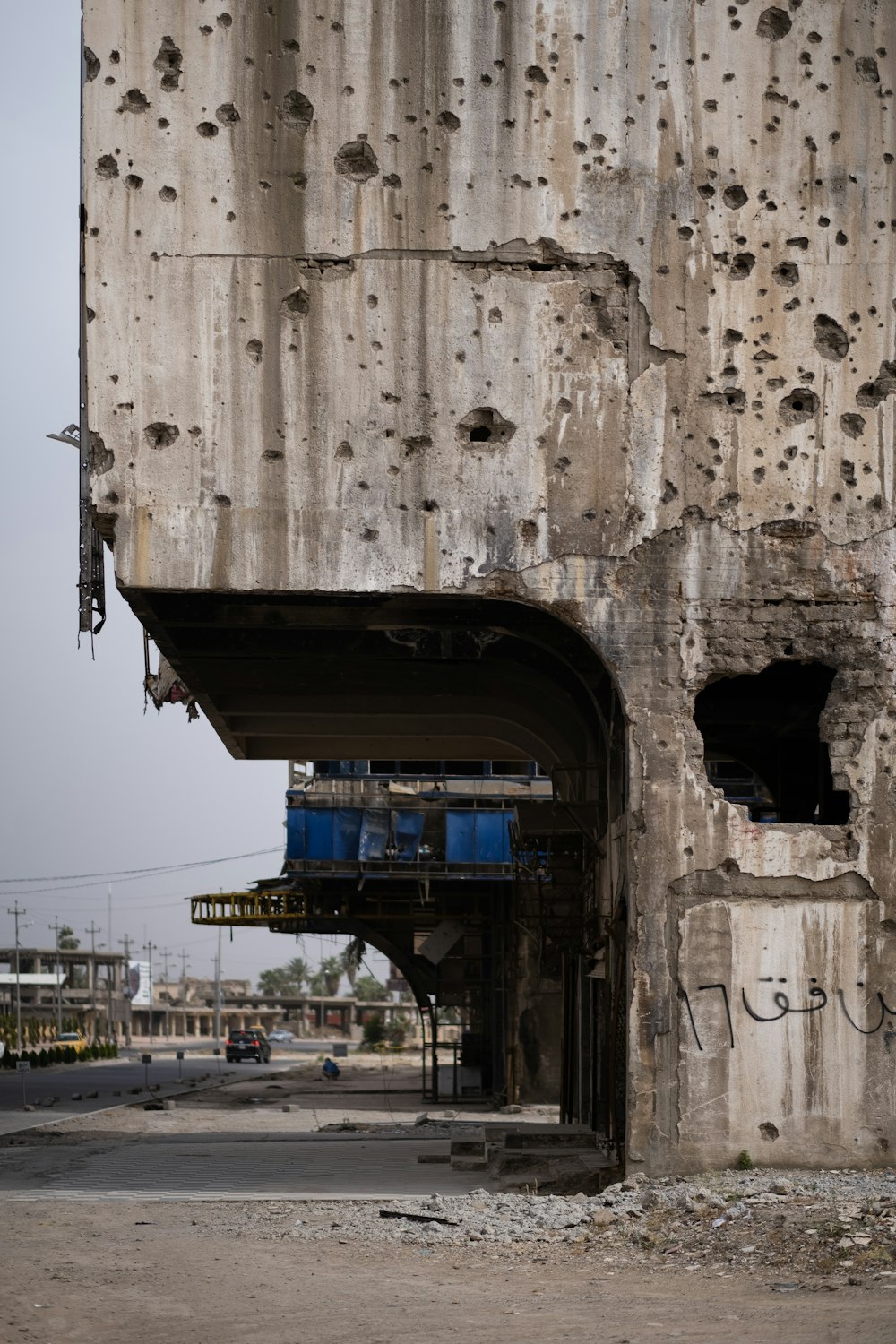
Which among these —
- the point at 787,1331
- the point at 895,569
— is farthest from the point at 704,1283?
the point at 895,569

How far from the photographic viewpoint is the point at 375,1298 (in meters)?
8.20

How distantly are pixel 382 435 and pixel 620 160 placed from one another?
2.99m

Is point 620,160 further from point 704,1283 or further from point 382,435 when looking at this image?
point 704,1283

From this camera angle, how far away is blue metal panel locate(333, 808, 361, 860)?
3203 cm

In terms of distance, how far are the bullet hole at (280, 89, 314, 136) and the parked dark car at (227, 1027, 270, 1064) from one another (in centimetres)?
5400

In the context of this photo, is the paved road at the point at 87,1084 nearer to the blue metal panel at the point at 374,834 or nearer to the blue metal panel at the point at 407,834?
the blue metal panel at the point at 374,834

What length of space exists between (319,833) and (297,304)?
67.3 feet

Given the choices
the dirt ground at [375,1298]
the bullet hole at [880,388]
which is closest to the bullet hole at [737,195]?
the bullet hole at [880,388]

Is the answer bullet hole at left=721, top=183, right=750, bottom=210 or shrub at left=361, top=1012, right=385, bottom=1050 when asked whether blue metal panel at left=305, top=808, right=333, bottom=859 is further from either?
shrub at left=361, top=1012, right=385, bottom=1050

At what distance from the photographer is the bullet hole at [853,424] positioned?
12.6 metres

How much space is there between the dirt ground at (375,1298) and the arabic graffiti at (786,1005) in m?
2.53

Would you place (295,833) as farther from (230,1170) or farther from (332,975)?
(332,975)

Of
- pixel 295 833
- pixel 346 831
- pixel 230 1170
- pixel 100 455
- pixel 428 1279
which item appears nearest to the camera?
pixel 428 1279

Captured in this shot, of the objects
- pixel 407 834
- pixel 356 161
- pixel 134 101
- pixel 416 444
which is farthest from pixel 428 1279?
pixel 407 834
